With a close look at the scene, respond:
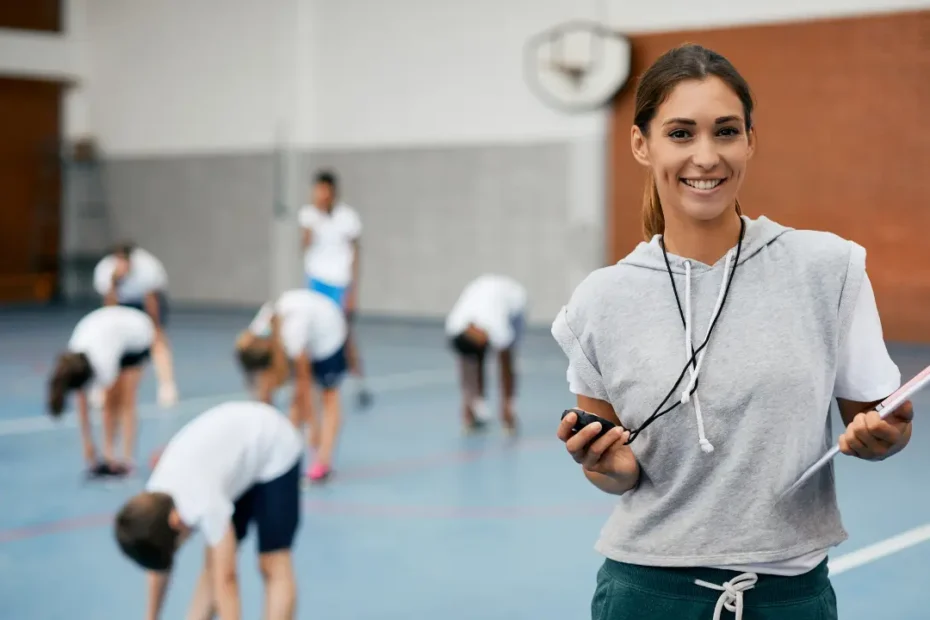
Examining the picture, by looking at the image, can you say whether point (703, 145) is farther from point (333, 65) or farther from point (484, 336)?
point (333, 65)

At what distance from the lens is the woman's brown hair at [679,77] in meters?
1.42

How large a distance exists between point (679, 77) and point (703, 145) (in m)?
0.09

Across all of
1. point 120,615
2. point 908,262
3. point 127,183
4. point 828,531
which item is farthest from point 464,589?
point 127,183

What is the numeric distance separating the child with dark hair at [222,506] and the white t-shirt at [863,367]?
1865 mm

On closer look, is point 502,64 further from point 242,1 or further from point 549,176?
point 242,1

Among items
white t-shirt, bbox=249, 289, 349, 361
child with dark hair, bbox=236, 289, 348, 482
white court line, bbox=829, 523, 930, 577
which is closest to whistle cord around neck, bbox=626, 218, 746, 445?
white court line, bbox=829, 523, 930, 577

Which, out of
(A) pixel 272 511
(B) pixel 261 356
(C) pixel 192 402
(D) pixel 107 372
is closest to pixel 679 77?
(A) pixel 272 511

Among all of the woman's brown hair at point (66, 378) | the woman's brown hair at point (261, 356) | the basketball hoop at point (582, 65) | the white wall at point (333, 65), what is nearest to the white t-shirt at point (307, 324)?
the woman's brown hair at point (261, 356)

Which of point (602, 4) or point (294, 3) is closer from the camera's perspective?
point (602, 4)

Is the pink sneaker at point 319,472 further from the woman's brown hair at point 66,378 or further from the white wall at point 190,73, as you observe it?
the white wall at point 190,73

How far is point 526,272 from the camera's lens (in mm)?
12812

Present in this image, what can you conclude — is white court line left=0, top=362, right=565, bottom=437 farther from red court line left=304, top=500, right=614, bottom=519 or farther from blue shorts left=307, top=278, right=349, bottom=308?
red court line left=304, top=500, right=614, bottom=519

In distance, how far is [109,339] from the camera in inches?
223

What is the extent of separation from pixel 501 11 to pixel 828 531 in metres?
11.8
